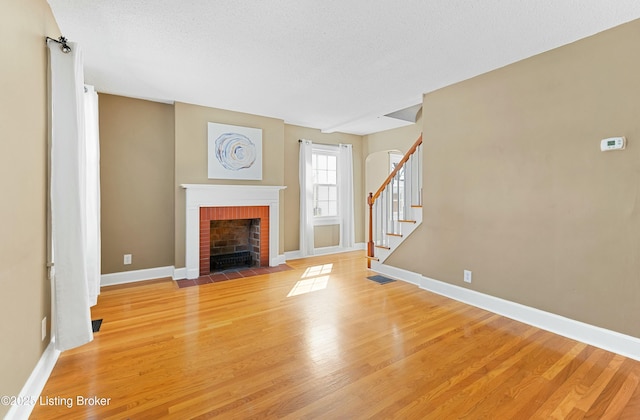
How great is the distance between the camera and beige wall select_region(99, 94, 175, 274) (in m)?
3.89

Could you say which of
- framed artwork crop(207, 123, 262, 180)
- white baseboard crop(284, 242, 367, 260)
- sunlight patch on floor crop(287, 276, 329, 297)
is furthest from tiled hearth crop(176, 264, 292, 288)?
framed artwork crop(207, 123, 262, 180)

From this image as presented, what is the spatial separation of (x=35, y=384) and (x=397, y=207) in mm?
4076

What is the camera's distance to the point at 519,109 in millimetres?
2822

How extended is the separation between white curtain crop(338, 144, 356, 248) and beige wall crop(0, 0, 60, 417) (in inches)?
186

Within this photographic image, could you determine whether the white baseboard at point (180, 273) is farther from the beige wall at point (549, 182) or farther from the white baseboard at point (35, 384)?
the beige wall at point (549, 182)

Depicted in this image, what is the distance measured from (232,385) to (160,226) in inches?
123

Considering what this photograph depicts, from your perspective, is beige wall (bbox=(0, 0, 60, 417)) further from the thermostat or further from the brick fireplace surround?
the thermostat

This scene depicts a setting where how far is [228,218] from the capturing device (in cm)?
453

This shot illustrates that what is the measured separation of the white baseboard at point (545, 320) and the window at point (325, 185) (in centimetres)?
264

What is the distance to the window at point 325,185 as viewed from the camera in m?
5.94

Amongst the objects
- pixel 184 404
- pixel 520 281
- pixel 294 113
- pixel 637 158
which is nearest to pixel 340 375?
pixel 184 404

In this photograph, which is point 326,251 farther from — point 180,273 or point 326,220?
point 180,273

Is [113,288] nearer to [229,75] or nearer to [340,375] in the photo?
[229,75]

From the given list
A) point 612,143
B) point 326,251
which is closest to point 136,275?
point 326,251
